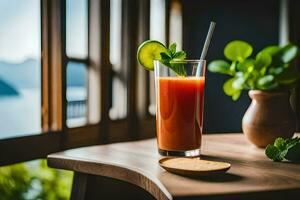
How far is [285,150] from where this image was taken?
117cm

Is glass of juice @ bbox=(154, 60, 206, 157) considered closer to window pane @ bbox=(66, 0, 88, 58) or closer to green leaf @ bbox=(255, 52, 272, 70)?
green leaf @ bbox=(255, 52, 272, 70)

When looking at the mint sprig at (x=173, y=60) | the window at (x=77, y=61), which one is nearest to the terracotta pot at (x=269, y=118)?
the mint sprig at (x=173, y=60)

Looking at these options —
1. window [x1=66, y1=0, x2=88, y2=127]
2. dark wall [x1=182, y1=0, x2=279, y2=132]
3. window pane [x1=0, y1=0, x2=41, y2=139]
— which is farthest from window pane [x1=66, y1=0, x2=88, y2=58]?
dark wall [x1=182, y1=0, x2=279, y2=132]

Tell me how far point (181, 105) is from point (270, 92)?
1.17 ft

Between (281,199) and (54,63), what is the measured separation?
2.11m

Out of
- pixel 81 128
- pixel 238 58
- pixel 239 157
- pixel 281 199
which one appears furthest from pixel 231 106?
pixel 281 199

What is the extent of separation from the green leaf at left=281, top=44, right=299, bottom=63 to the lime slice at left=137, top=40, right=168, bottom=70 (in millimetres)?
437

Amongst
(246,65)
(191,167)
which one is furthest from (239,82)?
(191,167)

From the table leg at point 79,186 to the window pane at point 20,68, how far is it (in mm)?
1201

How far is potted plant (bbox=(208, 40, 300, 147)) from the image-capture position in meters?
1.41

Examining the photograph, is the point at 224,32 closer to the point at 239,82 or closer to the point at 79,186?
the point at 239,82

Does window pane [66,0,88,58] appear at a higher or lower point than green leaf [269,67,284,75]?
higher

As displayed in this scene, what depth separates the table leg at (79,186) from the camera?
1383 mm

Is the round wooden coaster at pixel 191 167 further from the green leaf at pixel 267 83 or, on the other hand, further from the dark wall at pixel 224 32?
the dark wall at pixel 224 32
